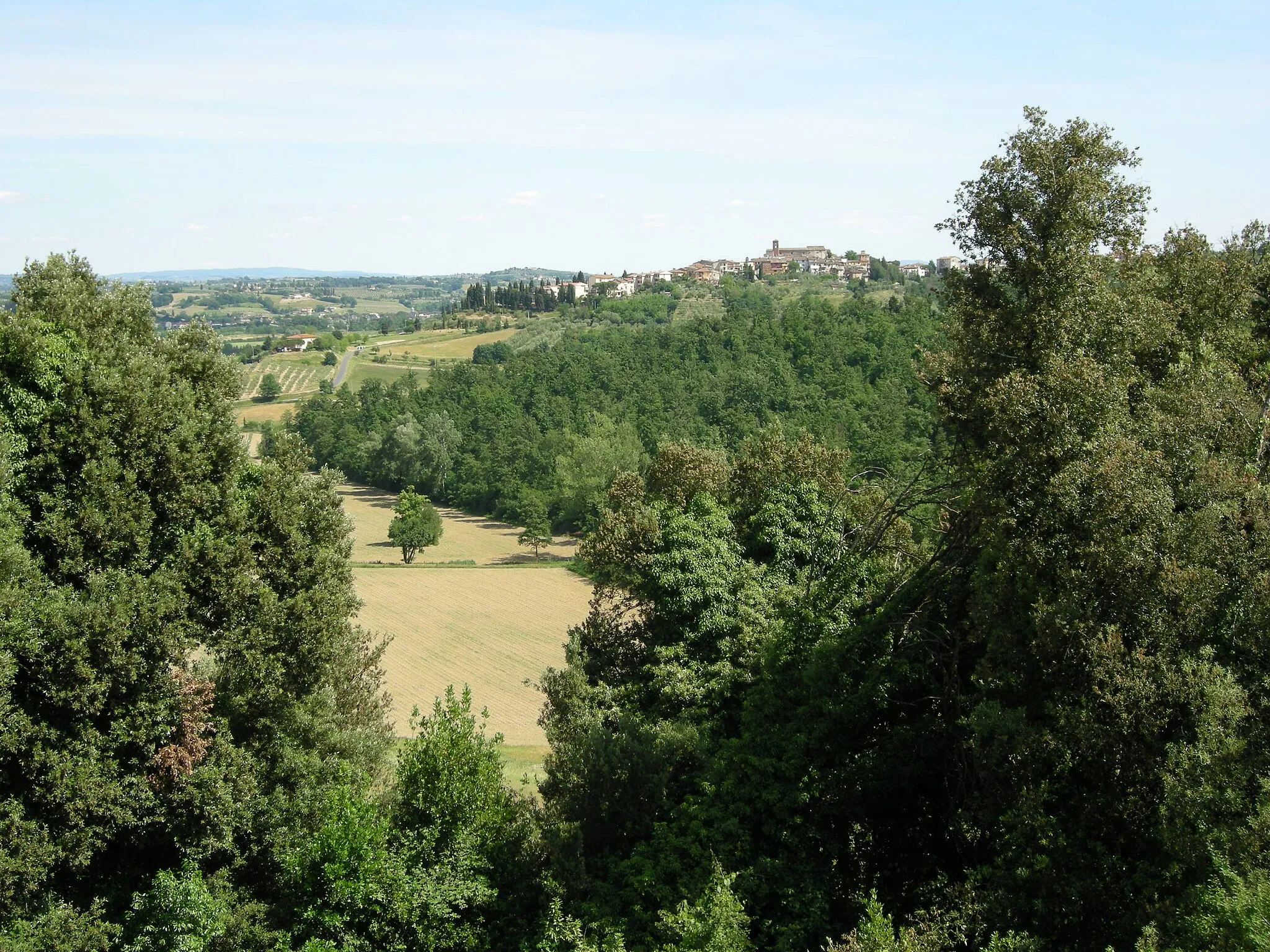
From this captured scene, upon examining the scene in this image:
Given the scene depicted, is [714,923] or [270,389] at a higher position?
[270,389]

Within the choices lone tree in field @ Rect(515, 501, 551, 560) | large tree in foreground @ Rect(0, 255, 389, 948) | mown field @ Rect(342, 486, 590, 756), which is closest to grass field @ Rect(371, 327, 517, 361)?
lone tree in field @ Rect(515, 501, 551, 560)

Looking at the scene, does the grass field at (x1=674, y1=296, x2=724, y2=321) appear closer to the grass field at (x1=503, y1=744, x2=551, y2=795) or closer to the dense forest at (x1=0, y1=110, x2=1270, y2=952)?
the grass field at (x1=503, y1=744, x2=551, y2=795)

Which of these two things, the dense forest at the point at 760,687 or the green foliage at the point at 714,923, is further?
the green foliage at the point at 714,923

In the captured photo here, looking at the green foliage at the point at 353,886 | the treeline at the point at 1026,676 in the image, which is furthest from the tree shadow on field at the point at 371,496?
the green foliage at the point at 353,886

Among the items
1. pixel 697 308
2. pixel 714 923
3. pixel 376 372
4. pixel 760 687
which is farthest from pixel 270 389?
pixel 714 923

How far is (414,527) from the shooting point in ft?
221

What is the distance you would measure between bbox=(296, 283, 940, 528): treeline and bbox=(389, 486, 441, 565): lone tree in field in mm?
9510

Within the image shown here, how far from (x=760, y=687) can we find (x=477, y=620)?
36.0m

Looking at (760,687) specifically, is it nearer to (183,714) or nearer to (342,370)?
(183,714)

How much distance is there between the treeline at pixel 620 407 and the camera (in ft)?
247

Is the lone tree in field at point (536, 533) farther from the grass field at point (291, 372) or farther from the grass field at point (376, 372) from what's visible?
the grass field at point (291, 372)

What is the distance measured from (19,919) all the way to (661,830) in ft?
31.1

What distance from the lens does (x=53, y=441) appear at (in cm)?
1589

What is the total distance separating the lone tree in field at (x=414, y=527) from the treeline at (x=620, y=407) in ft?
31.2
